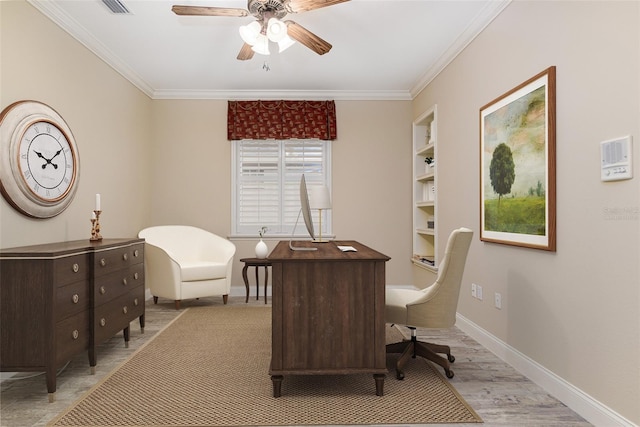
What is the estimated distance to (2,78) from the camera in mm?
2650

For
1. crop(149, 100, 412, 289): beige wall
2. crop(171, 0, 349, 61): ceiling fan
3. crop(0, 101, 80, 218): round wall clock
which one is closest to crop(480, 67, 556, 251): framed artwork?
crop(171, 0, 349, 61): ceiling fan

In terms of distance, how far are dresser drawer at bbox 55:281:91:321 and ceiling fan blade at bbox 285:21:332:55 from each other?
89.3 inches

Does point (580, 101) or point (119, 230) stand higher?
point (580, 101)

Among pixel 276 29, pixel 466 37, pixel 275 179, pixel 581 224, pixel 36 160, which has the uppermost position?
pixel 466 37

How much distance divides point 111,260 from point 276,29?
80.3 inches

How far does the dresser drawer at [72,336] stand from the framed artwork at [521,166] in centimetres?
296

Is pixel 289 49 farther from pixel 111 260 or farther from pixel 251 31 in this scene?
pixel 111 260

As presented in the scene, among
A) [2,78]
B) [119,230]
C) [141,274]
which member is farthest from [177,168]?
[2,78]

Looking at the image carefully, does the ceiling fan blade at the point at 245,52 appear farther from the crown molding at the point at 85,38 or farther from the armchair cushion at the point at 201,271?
the armchair cushion at the point at 201,271

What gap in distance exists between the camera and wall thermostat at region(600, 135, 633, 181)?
184cm

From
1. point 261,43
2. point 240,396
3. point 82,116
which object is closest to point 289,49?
point 261,43

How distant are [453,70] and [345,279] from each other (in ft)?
8.99

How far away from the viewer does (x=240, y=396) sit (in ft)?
7.75

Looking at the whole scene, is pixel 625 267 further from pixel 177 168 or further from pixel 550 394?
pixel 177 168
